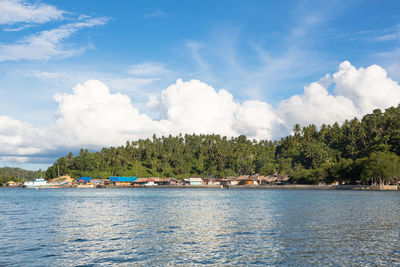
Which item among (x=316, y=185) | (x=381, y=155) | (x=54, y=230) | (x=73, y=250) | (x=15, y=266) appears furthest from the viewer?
(x=316, y=185)

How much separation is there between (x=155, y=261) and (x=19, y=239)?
1706 cm

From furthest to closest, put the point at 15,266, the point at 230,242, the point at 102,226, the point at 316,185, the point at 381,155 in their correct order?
the point at 316,185 < the point at 381,155 < the point at 102,226 < the point at 230,242 < the point at 15,266

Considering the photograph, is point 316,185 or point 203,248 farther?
point 316,185

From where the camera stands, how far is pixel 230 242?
33594 millimetres

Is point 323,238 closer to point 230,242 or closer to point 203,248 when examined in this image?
point 230,242

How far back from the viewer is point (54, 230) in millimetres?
41469

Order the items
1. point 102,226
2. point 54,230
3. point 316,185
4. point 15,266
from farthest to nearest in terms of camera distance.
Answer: point 316,185 < point 102,226 < point 54,230 < point 15,266

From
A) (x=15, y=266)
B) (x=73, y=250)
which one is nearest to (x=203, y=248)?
(x=73, y=250)

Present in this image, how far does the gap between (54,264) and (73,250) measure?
4.50 meters

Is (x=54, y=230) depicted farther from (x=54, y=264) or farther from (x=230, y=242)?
(x=230, y=242)

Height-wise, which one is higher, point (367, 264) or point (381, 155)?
point (381, 155)

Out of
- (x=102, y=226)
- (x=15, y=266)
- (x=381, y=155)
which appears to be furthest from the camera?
(x=381, y=155)

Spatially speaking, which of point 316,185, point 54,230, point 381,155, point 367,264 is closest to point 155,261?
point 367,264

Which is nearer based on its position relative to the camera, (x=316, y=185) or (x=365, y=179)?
(x=365, y=179)
